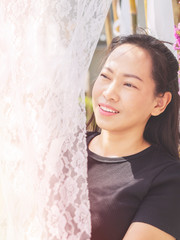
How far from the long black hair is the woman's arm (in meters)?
0.34

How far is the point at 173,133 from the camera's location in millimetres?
1371

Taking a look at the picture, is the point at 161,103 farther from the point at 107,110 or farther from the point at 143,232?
the point at 143,232

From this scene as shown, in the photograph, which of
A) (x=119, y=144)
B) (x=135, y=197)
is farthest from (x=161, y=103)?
(x=135, y=197)

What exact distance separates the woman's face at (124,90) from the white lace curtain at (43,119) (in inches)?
10.7

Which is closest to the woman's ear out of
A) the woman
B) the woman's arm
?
the woman

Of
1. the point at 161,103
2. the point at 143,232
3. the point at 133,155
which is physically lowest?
the point at 143,232

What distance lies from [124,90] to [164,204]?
330 mm

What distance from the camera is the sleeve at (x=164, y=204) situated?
1.08 metres

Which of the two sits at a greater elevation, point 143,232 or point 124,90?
point 124,90

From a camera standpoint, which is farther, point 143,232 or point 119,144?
point 119,144

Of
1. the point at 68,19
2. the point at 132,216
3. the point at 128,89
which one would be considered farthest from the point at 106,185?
the point at 68,19

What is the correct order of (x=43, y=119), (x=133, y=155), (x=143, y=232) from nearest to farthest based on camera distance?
(x=43, y=119) → (x=143, y=232) → (x=133, y=155)

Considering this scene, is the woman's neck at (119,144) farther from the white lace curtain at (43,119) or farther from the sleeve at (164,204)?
the white lace curtain at (43,119)

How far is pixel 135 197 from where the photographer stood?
45.5 inches
